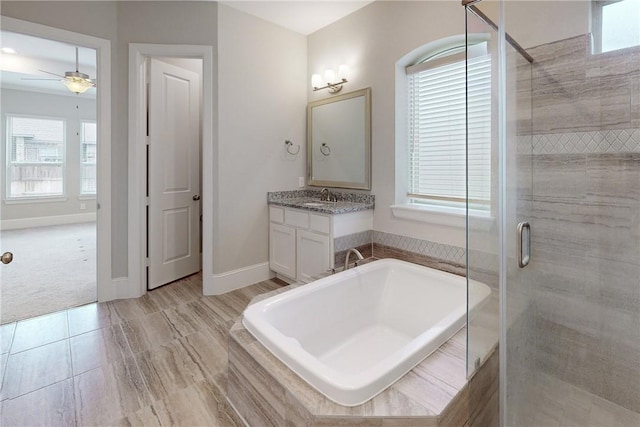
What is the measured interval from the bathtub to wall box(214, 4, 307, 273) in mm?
1368

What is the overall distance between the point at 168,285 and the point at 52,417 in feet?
5.58

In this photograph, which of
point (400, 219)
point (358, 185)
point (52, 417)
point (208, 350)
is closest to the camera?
point (52, 417)

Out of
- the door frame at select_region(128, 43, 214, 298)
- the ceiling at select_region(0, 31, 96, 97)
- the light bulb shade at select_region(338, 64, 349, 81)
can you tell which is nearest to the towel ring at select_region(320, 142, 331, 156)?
the light bulb shade at select_region(338, 64, 349, 81)

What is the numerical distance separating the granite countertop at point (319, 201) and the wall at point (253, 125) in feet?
0.29

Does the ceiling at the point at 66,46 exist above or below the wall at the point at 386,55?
above

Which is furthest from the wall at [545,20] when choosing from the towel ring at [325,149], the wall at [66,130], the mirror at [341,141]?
the wall at [66,130]

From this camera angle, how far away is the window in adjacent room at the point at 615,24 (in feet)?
4.84

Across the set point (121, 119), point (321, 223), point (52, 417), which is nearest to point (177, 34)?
point (121, 119)

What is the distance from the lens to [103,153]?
2.65 m

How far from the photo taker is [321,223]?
8.73 feet

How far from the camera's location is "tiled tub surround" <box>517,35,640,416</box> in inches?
59.0

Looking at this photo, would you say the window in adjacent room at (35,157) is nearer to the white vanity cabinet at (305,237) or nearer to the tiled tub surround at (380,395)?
the white vanity cabinet at (305,237)

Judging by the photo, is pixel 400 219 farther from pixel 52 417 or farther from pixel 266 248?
pixel 52 417

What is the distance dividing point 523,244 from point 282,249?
2.10 m
